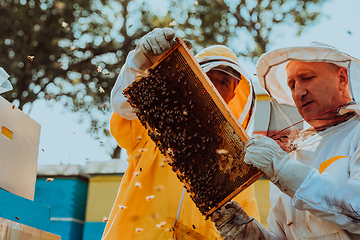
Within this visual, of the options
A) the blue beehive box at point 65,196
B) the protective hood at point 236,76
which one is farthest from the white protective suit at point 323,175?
the blue beehive box at point 65,196

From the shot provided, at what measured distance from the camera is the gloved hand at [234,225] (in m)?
2.73

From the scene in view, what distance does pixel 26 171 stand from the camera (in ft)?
9.14

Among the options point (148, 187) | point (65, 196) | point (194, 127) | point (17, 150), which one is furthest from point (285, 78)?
point (65, 196)

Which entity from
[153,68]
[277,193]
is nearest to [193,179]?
[277,193]

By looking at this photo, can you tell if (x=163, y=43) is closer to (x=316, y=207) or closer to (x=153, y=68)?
(x=153, y=68)

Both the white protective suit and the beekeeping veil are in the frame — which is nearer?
the white protective suit

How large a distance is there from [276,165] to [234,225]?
0.72m

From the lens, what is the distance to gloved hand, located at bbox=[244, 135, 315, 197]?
7.30 feet

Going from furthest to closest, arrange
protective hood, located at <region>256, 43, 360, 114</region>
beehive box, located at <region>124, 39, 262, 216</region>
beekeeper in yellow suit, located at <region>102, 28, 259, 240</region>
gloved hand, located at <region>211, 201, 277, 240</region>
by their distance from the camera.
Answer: beekeeper in yellow suit, located at <region>102, 28, 259, 240</region>, gloved hand, located at <region>211, 201, 277, 240</region>, protective hood, located at <region>256, 43, 360, 114</region>, beehive box, located at <region>124, 39, 262, 216</region>

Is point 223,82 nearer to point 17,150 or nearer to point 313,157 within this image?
point 313,157

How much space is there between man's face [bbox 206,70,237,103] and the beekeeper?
1.54ft

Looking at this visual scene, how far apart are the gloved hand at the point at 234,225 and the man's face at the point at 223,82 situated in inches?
47.2

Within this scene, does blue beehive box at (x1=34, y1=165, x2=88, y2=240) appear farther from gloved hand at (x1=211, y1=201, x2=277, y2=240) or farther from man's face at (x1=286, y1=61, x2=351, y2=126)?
man's face at (x1=286, y1=61, x2=351, y2=126)

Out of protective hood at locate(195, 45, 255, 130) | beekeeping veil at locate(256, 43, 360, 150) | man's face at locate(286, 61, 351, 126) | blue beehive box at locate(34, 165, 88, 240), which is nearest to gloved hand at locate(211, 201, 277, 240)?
beekeeping veil at locate(256, 43, 360, 150)
